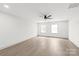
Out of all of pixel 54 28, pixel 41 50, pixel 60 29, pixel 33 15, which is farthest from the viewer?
pixel 54 28

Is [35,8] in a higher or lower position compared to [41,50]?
higher

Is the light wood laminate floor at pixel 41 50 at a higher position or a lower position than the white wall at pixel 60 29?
lower

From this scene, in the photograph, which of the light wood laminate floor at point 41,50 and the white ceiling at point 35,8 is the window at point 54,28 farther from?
the white ceiling at point 35,8

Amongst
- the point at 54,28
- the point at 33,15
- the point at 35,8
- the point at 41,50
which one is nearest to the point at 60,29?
the point at 54,28

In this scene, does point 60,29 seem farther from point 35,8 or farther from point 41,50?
point 35,8

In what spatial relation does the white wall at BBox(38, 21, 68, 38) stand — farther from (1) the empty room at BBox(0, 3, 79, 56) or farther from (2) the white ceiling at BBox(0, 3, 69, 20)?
(2) the white ceiling at BBox(0, 3, 69, 20)

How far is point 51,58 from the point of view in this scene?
37.4 inches

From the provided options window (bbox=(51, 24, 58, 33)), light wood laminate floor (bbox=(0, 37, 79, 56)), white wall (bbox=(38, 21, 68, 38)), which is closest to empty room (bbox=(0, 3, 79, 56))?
light wood laminate floor (bbox=(0, 37, 79, 56))

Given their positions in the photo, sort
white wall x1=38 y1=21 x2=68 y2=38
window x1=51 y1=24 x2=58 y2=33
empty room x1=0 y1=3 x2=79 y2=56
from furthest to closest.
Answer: window x1=51 y1=24 x2=58 y2=33
white wall x1=38 y1=21 x2=68 y2=38
empty room x1=0 y1=3 x2=79 y2=56

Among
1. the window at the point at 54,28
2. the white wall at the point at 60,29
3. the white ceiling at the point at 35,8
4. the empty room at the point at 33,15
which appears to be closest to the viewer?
the white ceiling at the point at 35,8

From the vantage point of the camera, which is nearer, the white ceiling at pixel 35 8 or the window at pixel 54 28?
the white ceiling at pixel 35 8

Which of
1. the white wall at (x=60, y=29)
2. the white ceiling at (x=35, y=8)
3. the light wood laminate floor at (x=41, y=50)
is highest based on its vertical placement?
the white ceiling at (x=35, y=8)

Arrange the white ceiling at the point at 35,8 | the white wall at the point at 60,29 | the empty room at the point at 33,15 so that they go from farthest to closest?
the white wall at the point at 60,29
the empty room at the point at 33,15
the white ceiling at the point at 35,8

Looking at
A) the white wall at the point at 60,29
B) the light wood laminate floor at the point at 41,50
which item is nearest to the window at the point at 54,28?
the white wall at the point at 60,29
